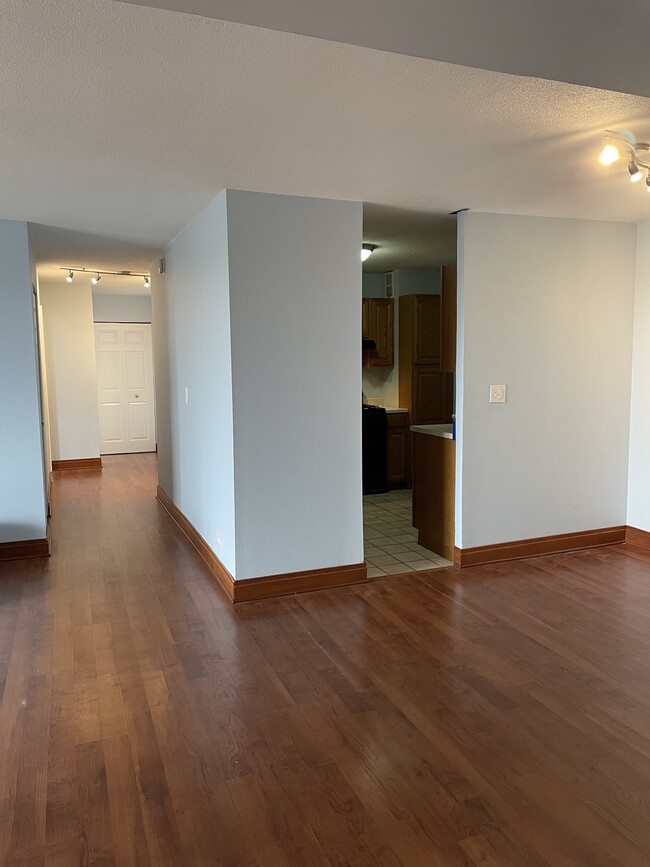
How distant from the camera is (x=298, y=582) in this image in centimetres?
380

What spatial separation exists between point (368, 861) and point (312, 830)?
20 centimetres

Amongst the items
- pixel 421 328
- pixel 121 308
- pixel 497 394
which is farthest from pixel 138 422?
pixel 497 394

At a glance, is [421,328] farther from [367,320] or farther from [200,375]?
[200,375]

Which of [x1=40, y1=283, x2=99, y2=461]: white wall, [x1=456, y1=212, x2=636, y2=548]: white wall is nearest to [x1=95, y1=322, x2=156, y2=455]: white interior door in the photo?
[x1=40, y1=283, x2=99, y2=461]: white wall

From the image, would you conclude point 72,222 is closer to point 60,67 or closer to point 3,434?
point 3,434

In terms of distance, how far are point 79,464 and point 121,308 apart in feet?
8.49

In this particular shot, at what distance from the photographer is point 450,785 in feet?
6.81

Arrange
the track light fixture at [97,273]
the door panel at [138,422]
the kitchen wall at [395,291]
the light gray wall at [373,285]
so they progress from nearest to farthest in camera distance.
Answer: the track light fixture at [97,273]
the kitchen wall at [395,291]
the light gray wall at [373,285]
the door panel at [138,422]

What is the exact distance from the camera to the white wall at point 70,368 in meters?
7.94

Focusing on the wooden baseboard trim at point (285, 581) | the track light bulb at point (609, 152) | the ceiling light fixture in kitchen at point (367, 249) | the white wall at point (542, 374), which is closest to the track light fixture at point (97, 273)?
the ceiling light fixture in kitchen at point (367, 249)

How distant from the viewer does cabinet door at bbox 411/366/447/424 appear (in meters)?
6.86

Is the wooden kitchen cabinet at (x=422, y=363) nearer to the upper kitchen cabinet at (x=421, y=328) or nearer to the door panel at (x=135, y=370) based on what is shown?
→ the upper kitchen cabinet at (x=421, y=328)

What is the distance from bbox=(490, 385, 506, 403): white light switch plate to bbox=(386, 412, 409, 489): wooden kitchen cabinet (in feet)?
8.47

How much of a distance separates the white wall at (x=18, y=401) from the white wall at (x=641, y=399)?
428cm
